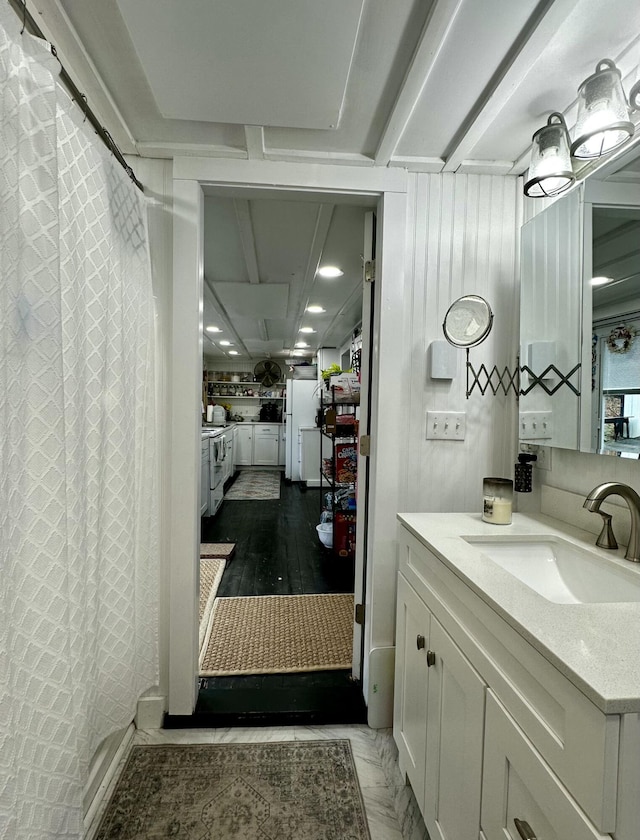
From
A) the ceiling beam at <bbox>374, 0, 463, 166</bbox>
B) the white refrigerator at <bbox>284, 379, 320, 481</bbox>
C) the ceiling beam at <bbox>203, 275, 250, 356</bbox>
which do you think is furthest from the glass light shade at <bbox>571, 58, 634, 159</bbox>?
the white refrigerator at <bbox>284, 379, 320, 481</bbox>

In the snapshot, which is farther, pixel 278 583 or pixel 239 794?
pixel 278 583

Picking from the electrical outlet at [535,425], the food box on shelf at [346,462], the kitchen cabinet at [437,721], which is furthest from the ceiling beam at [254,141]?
the food box on shelf at [346,462]

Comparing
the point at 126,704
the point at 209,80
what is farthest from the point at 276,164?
the point at 126,704

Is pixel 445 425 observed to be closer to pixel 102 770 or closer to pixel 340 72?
pixel 340 72

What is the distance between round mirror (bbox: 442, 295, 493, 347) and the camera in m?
1.49

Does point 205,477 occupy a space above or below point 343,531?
above

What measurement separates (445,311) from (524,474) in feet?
2.27

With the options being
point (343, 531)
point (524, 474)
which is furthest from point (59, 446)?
point (343, 531)

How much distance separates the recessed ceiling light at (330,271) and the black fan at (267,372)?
5461 mm

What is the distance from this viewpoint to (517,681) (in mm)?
722

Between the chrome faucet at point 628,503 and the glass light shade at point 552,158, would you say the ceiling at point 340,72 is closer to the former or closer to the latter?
the glass light shade at point 552,158

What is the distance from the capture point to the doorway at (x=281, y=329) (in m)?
1.69

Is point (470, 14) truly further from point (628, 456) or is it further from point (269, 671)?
point (269, 671)

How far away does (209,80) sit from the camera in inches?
45.1
